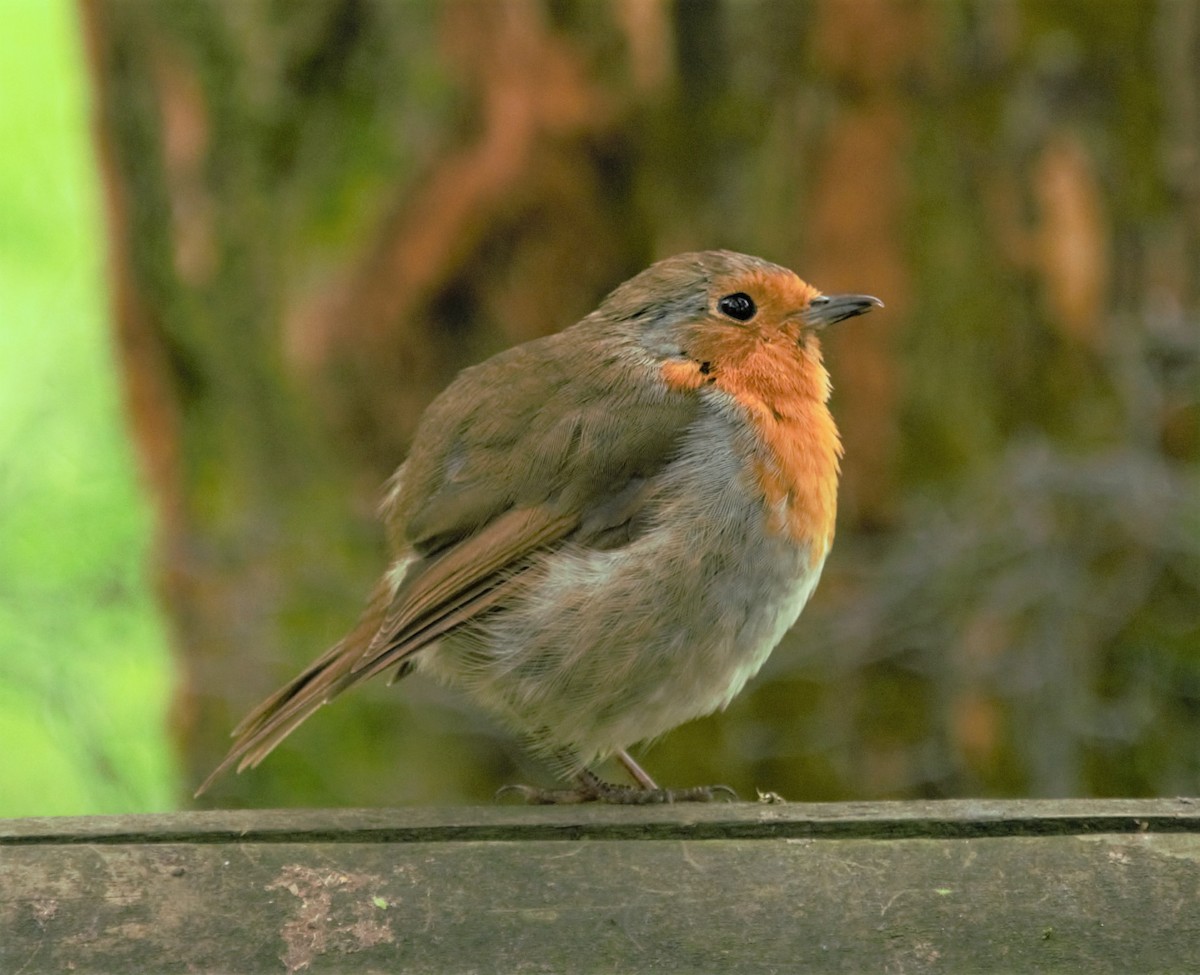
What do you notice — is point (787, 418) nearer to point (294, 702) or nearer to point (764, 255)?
point (294, 702)

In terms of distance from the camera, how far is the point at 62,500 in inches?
232

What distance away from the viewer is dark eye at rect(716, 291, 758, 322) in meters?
3.34

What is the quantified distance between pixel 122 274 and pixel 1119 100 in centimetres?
293

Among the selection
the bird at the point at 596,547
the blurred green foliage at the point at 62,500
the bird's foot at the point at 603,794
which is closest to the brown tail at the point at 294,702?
the bird at the point at 596,547

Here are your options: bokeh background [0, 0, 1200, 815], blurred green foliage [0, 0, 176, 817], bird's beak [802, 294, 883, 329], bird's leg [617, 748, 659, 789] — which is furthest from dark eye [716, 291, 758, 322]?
blurred green foliage [0, 0, 176, 817]

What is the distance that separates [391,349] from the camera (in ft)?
15.1

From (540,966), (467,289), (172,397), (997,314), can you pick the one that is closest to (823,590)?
(997,314)

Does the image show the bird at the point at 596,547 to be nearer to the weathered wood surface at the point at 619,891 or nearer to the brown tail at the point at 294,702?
the brown tail at the point at 294,702

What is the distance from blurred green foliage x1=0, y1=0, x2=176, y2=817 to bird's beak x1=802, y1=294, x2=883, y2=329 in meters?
2.38

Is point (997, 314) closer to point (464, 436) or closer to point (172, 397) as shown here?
point (464, 436)

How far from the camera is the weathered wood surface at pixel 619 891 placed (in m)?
1.97

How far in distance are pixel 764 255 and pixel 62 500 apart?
2.79m

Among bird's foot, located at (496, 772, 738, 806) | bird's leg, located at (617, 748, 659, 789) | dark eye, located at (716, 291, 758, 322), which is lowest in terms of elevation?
bird's leg, located at (617, 748, 659, 789)

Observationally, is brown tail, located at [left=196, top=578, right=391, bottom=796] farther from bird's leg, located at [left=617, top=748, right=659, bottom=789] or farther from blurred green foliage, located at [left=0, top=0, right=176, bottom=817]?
blurred green foliage, located at [left=0, top=0, right=176, bottom=817]
